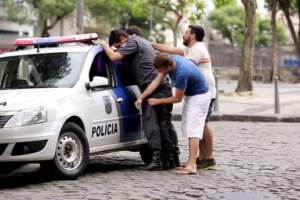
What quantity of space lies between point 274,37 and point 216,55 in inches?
644

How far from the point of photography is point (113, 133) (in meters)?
9.03

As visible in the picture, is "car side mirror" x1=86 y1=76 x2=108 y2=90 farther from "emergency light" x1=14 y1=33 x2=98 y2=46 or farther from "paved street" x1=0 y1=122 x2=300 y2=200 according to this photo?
"paved street" x1=0 y1=122 x2=300 y2=200

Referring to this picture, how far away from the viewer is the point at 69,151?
832 centimetres

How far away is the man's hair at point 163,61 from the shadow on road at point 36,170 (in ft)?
5.12

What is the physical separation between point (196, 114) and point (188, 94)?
271 millimetres

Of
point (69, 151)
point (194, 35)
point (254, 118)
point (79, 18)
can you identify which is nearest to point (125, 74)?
point (194, 35)

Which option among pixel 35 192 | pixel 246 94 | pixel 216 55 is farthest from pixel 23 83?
pixel 216 55

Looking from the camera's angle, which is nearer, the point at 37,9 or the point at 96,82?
the point at 96,82

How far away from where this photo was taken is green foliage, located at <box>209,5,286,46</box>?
108250 mm

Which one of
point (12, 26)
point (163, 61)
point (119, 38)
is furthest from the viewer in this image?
point (12, 26)

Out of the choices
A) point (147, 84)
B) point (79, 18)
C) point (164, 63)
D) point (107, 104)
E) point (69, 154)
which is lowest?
point (69, 154)

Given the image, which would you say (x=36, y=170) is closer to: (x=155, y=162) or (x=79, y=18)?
(x=155, y=162)

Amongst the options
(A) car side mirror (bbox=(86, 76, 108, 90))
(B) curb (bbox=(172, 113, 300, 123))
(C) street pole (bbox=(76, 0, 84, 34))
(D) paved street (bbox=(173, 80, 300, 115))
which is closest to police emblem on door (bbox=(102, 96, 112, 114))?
(A) car side mirror (bbox=(86, 76, 108, 90))

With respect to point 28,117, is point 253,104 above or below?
below
